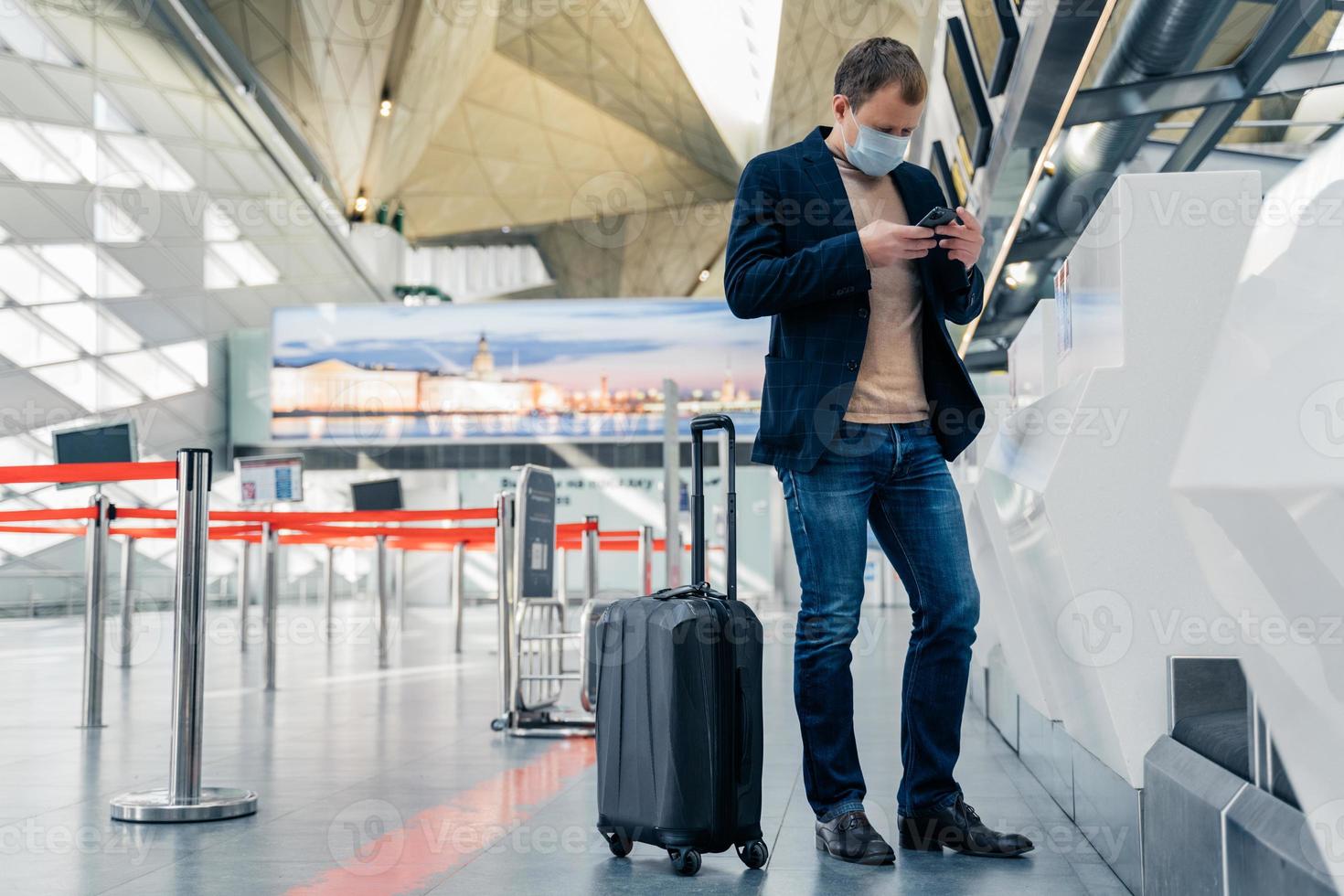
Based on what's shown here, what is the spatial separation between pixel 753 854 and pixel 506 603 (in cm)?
314

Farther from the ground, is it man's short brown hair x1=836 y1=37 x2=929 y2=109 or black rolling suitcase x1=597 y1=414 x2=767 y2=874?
man's short brown hair x1=836 y1=37 x2=929 y2=109

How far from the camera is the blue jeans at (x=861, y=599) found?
9.59 feet

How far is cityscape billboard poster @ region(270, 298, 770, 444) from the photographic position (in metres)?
24.1

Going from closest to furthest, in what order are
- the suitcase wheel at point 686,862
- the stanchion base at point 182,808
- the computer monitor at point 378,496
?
the suitcase wheel at point 686,862
the stanchion base at point 182,808
the computer monitor at point 378,496

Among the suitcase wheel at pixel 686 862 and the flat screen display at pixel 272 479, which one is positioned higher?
the flat screen display at pixel 272 479

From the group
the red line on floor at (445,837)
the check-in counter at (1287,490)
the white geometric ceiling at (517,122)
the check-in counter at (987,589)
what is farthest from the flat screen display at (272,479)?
the white geometric ceiling at (517,122)

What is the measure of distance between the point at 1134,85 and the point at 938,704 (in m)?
5.06

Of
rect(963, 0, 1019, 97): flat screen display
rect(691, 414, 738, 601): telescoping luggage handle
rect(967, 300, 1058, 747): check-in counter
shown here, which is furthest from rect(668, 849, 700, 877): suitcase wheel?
rect(963, 0, 1019, 97): flat screen display

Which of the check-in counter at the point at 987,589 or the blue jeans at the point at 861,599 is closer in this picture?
the blue jeans at the point at 861,599

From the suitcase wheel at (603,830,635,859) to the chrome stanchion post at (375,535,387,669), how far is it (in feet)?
21.1

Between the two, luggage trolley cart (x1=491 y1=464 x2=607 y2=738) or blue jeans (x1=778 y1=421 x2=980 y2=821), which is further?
luggage trolley cart (x1=491 y1=464 x2=607 y2=738)

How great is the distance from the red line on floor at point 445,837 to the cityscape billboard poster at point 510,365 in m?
19.8

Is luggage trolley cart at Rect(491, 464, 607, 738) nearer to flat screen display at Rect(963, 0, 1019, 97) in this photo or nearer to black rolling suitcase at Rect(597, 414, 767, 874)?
black rolling suitcase at Rect(597, 414, 767, 874)

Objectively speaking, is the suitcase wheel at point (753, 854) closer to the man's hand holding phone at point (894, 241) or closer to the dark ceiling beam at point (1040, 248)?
the man's hand holding phone at point (894, 241)
